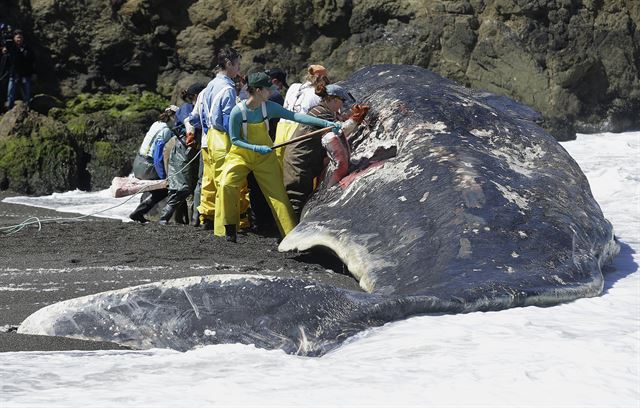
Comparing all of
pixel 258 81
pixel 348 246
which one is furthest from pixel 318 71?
pixel 348 246

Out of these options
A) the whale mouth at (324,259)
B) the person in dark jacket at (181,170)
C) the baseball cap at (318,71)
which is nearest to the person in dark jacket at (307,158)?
the baseball cap at (318,71)

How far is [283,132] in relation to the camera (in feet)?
38.1

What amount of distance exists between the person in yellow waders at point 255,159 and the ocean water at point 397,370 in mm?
4160

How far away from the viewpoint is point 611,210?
13203 millimetres

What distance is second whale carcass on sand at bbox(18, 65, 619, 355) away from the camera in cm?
668

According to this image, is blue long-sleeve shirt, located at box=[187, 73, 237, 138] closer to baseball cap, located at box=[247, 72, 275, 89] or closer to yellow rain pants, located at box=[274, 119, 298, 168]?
yellow rain pants, located at box=[274, 119, 298, 168]

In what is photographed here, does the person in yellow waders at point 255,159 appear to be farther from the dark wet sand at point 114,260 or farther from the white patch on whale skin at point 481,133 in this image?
the white patch on whale skin at point 481,133

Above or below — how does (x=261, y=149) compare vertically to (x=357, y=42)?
below

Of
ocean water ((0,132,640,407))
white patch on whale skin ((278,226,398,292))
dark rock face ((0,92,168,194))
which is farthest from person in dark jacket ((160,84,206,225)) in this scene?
dark rock face ((0,92,168,194))

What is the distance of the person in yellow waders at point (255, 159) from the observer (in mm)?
10781

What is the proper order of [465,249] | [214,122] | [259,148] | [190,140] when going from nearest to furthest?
[465,249] → [259,148] → [214,122] → [190,140]

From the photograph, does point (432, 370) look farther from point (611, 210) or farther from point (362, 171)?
point (611, 210)

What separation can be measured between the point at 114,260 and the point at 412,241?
297 cm

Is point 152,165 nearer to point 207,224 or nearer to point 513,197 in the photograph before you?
point 207,224
